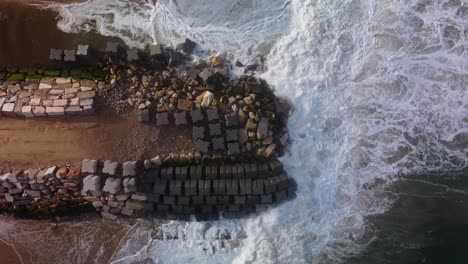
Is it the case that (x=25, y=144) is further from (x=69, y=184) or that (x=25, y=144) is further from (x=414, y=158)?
(x=414, y=158)

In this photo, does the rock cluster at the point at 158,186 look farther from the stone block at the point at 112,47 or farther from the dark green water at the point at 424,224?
the stone block at the point at 112,47

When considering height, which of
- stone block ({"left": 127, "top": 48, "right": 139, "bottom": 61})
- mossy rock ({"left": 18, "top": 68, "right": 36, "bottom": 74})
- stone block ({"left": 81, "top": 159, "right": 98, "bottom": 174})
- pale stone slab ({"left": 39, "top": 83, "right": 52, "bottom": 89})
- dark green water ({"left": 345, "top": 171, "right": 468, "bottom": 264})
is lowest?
dark green water ({"left": 345, "top": 171, "right": 468, "bottom": 264})

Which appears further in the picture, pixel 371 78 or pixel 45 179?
pixel 371 78

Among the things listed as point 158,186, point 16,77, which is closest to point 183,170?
point 158,186

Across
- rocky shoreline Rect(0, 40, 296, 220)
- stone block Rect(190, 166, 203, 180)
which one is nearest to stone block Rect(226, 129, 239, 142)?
rocky shoreline Rect(0, 40, 296, 220)

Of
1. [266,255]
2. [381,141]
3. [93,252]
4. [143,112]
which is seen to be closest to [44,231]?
[93,252]

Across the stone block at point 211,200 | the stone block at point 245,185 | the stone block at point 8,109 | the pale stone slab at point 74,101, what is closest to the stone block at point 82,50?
the pale stone slab at point 74,101

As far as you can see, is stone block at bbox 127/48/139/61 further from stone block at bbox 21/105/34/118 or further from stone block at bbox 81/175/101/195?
stone block at bbox 81/175/101/195
